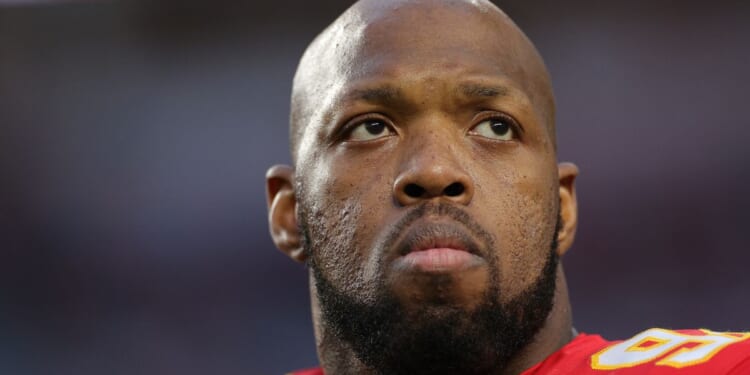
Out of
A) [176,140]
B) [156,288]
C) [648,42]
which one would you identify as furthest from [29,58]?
[648,42]

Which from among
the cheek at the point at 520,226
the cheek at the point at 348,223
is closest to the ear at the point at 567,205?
the cheek at the point at 520,226

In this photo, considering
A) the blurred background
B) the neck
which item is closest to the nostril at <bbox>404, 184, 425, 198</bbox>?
the neck

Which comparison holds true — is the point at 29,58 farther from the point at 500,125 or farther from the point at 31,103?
the point at 500,125

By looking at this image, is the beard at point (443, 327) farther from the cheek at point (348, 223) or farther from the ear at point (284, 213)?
the ear at point (284, 213)

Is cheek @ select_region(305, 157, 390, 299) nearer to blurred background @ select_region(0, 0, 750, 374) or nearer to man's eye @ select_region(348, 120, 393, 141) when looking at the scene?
man's eye @ select_region(348, 120, 393, 141)

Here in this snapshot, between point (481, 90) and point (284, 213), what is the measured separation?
0.68 metres

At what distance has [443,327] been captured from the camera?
2.08 meters

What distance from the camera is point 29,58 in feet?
18.5

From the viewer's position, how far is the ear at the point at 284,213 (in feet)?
8.61

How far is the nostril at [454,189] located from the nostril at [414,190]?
55 mm

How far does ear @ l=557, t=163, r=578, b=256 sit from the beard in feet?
0.90

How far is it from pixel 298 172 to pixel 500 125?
0.54 m

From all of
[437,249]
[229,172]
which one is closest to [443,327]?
[437,249]

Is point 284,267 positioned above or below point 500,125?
below
